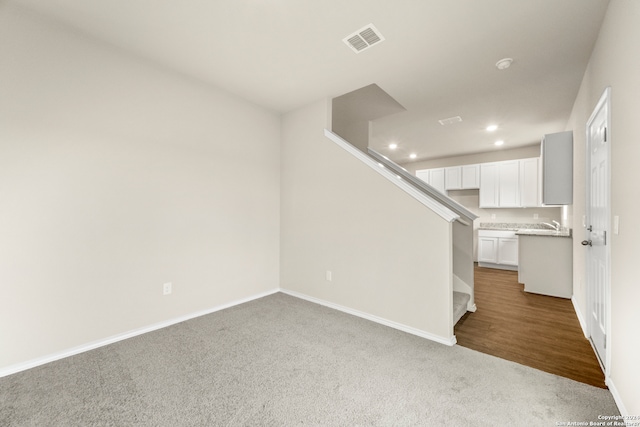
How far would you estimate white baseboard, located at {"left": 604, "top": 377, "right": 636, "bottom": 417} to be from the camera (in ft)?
Result: 4.82

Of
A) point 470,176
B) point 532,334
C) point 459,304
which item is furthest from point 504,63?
point 470,176

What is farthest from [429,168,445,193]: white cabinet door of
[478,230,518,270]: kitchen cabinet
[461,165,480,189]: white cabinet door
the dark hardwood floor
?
the dark hardwood floor

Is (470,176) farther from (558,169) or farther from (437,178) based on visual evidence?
(558,169)

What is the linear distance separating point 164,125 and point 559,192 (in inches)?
187

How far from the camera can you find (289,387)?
1.75 meters

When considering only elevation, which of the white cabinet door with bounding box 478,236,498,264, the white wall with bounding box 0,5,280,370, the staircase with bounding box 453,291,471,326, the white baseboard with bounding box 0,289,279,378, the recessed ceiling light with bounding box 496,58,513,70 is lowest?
the white baseboard with bounding box 0,289,279,378

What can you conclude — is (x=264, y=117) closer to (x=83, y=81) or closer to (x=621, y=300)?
(x=83, y=81)

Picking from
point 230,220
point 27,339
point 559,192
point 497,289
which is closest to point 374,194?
point 230,220

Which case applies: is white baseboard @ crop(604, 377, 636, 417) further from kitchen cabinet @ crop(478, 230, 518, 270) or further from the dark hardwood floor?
kitchen cabinet @ crop(478, 230, 518, 270)

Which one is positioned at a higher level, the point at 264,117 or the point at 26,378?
the point at 264,117

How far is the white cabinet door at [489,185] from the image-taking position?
5.81 m

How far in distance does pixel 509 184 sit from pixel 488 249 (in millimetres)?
1480

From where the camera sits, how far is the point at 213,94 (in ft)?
10.2

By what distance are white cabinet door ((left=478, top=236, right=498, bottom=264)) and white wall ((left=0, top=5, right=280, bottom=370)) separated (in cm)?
519
